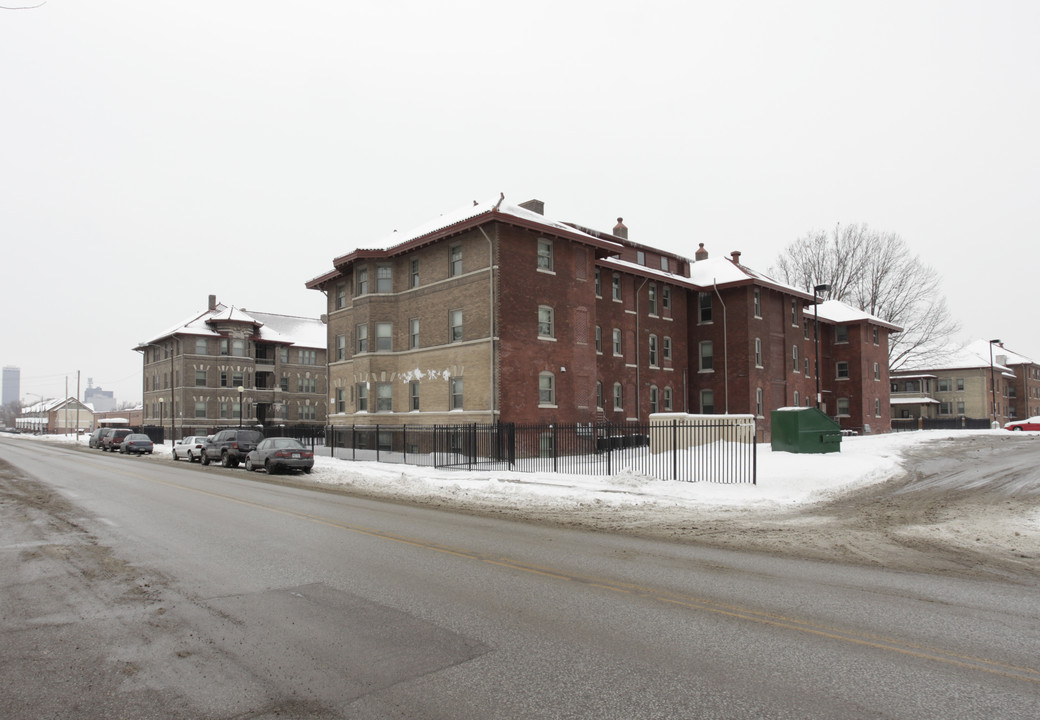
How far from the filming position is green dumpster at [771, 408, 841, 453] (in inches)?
981

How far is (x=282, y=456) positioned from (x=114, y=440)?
29231 millimetres

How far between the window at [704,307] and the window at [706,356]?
1632 millimetres

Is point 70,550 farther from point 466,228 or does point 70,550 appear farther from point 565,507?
point 466,228

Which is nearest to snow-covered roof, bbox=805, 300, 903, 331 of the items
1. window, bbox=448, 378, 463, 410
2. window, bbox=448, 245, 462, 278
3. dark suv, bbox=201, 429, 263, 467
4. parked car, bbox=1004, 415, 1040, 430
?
parked car, bbox=1004, 415, 1040, 430

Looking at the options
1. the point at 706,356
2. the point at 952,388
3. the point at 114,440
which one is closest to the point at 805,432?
the point at 706,356

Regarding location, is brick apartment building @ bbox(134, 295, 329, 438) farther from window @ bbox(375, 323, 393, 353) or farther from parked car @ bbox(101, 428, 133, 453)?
window @ bbox(375, 323, 393, 353)

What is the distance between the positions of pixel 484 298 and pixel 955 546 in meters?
23.6

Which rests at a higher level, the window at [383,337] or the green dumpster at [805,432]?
the window at [383,337]

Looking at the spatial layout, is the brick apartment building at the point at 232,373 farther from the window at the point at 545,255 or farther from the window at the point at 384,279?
the window at the point at 545,255

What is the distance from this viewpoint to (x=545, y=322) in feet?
111

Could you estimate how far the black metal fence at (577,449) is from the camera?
20844 mm

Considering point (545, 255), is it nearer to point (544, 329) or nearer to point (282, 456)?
point (544, 329)

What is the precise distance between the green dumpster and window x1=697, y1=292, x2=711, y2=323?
21.5 meters

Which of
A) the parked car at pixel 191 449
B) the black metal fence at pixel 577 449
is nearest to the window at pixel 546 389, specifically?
the black metal fence at pixel 577 449
